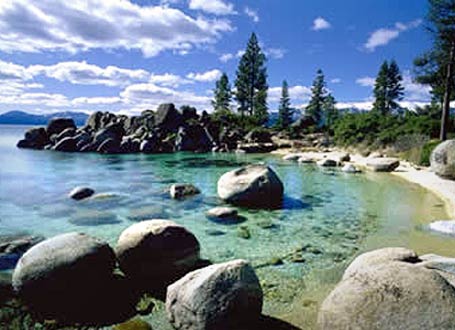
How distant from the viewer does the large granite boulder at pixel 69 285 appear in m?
6.72

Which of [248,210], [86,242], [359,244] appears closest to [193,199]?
[248,210]

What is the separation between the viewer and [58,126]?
191ft

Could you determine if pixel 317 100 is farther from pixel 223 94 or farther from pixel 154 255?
pixel 154 255

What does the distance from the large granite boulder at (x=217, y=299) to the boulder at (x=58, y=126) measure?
5667 centimetres

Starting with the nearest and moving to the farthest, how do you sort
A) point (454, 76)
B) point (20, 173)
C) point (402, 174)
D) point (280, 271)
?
point (280, 271) → point (402, 174) → point (20, 173) → point (454, 76)

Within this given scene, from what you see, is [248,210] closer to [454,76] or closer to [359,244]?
[359,244]

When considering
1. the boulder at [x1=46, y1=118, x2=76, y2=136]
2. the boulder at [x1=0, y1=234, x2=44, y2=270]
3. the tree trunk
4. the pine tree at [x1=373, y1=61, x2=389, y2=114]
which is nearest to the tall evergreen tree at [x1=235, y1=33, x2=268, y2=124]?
the pine tree at [x1=373, y1=61, x2=389, y2=114]

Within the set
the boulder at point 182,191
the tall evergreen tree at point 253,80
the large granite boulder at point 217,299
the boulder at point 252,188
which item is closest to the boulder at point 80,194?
the boulder at point 182,191

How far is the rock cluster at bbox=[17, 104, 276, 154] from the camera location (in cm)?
4853

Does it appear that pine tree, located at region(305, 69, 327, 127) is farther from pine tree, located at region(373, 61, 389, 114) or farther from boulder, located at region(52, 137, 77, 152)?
boulder, located at region(52, 137, 77, 152)

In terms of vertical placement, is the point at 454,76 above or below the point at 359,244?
above

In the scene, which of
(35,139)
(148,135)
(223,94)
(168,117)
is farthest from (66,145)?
(223,94)

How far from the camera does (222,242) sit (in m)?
10.8

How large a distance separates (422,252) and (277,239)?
3700 mm
